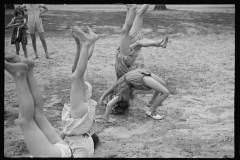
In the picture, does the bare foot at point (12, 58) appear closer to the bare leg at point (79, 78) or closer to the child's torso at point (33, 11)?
the bare leg at point (79, 78)

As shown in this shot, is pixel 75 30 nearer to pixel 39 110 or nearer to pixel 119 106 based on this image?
pixel 39 110

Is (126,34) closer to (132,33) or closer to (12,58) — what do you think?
(132,33)

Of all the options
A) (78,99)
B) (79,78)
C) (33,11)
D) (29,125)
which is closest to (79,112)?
(78,99)

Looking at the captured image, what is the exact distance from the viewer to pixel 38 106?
120 inches

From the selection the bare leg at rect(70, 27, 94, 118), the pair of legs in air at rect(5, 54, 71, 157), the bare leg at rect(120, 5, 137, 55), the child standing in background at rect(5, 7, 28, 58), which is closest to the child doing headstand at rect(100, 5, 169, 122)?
the bare leg at rect(120, 5, 137, 55)

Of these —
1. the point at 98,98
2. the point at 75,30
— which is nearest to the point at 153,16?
the point at 98,98

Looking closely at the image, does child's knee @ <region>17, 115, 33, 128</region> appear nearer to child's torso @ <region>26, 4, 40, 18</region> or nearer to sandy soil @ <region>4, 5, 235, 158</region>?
sandy soil @ <region>4, 5, 235, 158</region>

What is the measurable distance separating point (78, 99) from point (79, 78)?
9.4 inches

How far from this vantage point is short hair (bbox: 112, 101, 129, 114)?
217 inches

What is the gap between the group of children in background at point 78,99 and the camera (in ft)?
9.39

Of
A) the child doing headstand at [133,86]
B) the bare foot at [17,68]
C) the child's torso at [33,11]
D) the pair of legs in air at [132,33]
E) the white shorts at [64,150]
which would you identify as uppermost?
the bare foot at [17,68]

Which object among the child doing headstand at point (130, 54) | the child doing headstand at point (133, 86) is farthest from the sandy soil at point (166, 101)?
the child doing headstand at point (130, 54)

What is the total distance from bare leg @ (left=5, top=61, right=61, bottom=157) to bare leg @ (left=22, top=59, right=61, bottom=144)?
12 centimetres

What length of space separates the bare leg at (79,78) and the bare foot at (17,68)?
931 millimetres
